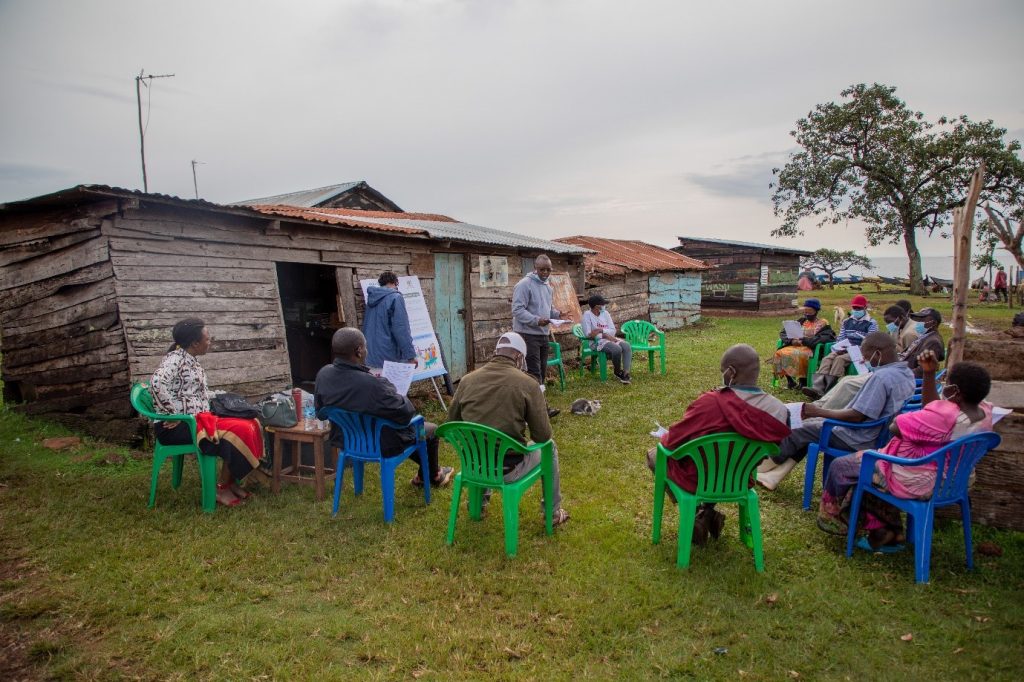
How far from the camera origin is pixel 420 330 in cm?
822

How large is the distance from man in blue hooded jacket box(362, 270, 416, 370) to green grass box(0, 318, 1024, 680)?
235cm

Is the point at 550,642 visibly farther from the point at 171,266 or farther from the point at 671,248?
the point at 671,248

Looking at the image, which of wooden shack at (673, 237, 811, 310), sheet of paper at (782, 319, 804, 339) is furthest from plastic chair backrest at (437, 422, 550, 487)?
wooden shack at (673, 237, 811, 310)

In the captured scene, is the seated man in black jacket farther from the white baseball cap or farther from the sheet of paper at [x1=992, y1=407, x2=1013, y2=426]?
the sheet of paper at [x1=992, y1=407, x2=1013, y2=426]

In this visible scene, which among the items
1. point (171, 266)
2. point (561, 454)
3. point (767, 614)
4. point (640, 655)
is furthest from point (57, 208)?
point (767, 614)

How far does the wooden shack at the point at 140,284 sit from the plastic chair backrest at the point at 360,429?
106 inches

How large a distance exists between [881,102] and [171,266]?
31721mm

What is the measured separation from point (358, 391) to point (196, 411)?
4.92ft

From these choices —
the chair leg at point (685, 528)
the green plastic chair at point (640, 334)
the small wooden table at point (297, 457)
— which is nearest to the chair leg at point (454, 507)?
the small wooden table at point (297, 457)

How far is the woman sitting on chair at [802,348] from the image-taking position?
31.0 feet

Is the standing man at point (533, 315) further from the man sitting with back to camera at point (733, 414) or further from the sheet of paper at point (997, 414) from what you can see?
the sheet of paper at point (997, 414)

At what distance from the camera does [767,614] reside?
11.2ft

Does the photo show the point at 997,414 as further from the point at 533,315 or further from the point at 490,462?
the point at 533,315

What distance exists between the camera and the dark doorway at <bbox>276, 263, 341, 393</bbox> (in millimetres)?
9203
